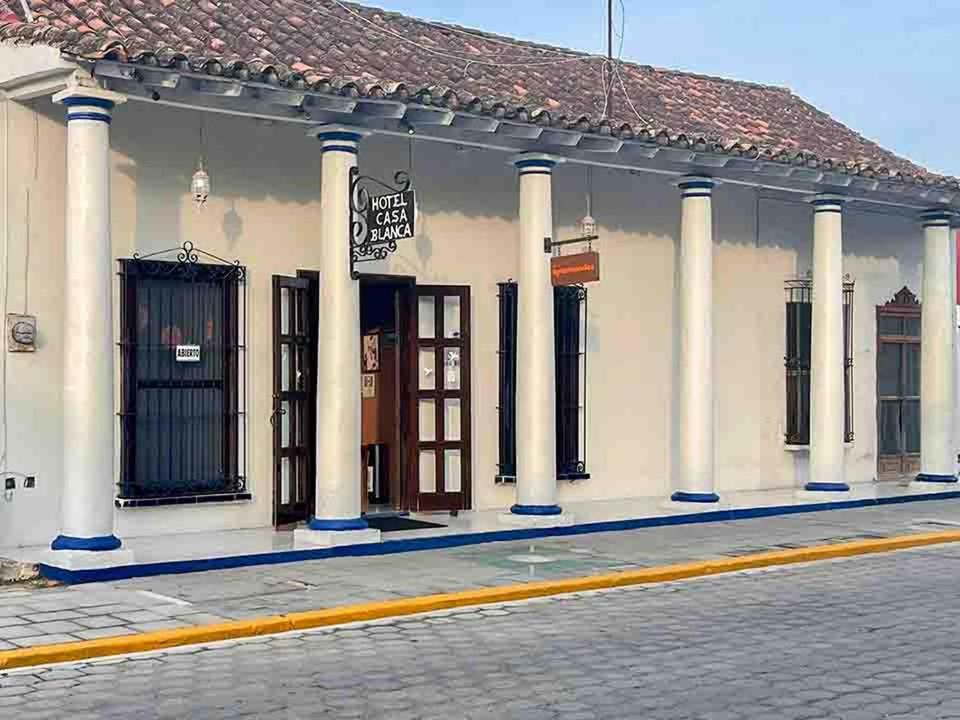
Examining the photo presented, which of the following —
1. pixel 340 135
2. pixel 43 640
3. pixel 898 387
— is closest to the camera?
pixel 43 640

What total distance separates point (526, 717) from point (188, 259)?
672 cm

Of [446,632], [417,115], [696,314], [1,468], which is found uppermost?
[417,115]

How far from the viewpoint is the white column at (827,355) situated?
15.4m

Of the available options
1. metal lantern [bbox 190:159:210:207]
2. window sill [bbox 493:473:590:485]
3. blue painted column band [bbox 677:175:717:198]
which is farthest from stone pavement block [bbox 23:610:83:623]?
blue painted column band [bbox 677:175:717:198]

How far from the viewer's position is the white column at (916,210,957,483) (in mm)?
16828

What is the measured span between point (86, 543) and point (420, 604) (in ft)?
8.51

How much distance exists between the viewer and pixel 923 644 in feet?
26.4

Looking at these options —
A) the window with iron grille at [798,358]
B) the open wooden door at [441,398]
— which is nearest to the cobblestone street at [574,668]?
the open wooden door at [441,398]

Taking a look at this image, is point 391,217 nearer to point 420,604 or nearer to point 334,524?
point 334,524

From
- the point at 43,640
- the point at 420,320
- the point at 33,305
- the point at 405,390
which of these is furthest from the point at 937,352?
the point at 43,640

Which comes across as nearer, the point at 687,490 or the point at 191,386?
the point at 191,386

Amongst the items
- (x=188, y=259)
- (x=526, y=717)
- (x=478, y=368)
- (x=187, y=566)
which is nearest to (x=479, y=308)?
(x=478, y=368)

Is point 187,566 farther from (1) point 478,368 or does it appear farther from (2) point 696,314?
(2) point 696,314

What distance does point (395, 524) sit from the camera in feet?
42.4
